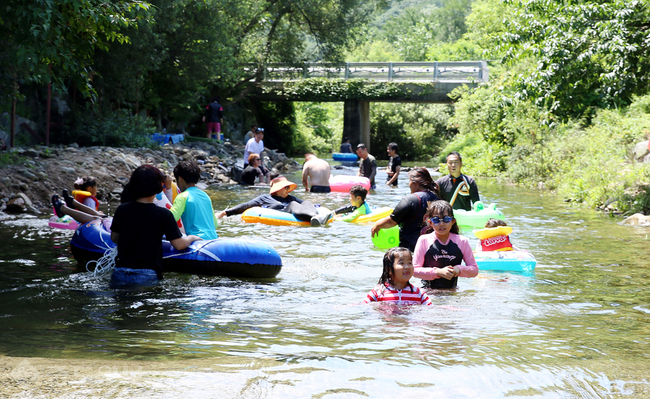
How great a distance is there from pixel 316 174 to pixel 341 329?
11.2 metres

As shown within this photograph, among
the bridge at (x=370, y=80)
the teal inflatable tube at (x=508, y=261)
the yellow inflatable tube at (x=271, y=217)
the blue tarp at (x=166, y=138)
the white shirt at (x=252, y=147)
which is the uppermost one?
the bridge at (x=370, y=80)

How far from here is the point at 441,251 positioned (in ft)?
19.7

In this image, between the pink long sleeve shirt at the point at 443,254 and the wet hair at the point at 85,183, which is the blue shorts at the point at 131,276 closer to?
the pink long sleeve shirt at the point at 443,254

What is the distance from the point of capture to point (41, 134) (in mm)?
21281

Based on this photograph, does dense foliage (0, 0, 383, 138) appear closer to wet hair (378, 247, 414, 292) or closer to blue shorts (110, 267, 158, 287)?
blue shorts (110, 267, 158, 287)

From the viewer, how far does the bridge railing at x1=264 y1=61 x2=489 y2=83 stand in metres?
34.0

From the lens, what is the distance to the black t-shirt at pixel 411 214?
6.82 meters

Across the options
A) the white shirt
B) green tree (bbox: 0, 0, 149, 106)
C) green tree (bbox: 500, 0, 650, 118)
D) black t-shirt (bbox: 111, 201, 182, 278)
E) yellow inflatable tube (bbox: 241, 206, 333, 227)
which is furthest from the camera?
the white shirt

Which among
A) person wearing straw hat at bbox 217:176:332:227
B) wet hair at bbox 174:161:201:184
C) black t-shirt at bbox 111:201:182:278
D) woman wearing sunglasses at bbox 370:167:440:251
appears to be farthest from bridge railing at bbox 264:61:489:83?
black t-shirt at bbox 111:201:182:278

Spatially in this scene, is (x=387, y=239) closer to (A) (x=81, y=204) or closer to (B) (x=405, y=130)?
(A) (x=81, y=204)

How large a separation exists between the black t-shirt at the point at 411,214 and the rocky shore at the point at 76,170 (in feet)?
27.8

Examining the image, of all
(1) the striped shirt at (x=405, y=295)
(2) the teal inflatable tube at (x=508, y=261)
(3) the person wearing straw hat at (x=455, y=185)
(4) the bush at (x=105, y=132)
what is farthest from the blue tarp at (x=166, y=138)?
(1) the striped shirt at (x=405, y=295)

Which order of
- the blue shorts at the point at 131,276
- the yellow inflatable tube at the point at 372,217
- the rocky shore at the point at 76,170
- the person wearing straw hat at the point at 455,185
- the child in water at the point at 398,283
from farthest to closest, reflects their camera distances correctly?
the rocky shore at the point at 76,170 → the yellow inflatable tube at the point at 372,217 → the person wearing straw hat at the point at 455,185 → the blue shorts at the point at 131,276 → the child in water at the point at 398,283

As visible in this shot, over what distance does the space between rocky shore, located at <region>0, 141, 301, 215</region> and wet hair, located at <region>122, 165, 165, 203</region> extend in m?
7.42
